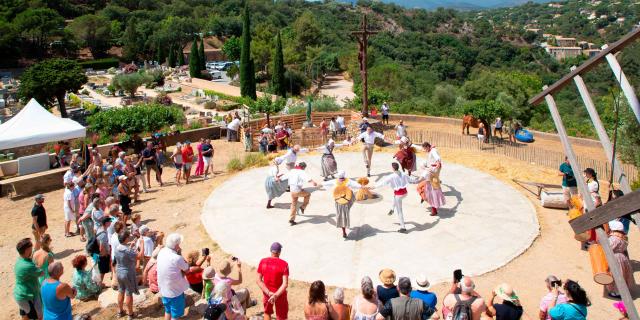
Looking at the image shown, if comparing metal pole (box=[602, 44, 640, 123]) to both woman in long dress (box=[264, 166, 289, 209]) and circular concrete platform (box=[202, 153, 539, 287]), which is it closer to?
circular concrete platform (box=[202, 153, 539, 287])

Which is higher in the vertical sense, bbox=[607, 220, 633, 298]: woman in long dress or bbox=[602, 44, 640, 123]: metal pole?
bbox=[602, 44, 640, 123]: metal pole

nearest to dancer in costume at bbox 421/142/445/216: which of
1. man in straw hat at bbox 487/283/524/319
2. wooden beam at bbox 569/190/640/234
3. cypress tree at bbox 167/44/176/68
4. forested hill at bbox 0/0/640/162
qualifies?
man in straw hat at bbox 487/283/524/319

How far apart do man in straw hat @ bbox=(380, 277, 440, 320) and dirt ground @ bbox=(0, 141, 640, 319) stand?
2.57 metres

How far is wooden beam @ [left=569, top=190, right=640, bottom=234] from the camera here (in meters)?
2.97

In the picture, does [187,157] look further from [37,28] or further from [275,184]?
[37,28]

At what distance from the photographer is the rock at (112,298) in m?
8.41

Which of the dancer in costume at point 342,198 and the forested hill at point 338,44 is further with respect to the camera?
the forested hill at point 338,44

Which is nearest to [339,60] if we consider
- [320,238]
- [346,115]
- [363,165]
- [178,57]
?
[178,57]

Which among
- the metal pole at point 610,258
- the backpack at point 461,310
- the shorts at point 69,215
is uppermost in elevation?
the metal pole at point 610,258

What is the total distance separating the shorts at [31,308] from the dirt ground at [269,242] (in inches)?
37.9

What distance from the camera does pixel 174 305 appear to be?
23.4 feet

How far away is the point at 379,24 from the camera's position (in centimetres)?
12300

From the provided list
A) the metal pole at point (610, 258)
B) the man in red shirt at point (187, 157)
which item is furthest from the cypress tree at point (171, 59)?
the metal pole at point (610, 258)

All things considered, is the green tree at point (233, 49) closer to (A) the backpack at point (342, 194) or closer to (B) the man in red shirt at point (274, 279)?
(A) the backpack at point (342, 194)
